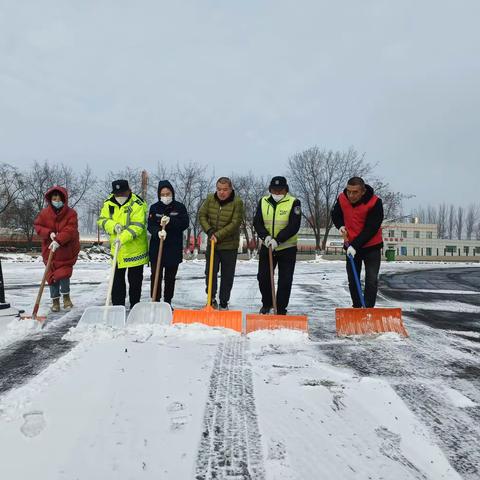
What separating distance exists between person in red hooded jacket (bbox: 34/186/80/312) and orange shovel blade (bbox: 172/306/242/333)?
212cm

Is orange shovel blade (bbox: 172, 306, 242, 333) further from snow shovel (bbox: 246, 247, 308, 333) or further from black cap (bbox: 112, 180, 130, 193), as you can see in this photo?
black cap (bbox: 112, 180, 130, 193)

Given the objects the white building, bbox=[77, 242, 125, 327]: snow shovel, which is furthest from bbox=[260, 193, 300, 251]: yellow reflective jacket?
the white building

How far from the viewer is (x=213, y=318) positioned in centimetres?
439

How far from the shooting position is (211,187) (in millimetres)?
38812

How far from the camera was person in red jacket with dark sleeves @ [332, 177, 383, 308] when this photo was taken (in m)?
4.89

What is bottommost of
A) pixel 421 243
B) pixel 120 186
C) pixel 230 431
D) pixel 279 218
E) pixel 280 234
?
pixel 421 243

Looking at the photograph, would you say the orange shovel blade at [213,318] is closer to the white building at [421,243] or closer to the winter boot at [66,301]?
the winter boot at [66,301]

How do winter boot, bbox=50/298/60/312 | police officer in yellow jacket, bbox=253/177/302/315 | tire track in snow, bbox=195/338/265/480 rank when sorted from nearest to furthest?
tire track in snow, bbox=195/338/265/480, police officer in yellow jacket, bbox=253/177/302/315, winter boot, bbox=50/298/60/312

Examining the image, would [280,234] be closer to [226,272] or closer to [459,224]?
[226,272]

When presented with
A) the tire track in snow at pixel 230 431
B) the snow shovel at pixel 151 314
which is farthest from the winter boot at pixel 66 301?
the tire track in snow at pixel 230 431

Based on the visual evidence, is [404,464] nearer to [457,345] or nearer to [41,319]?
[457,345]

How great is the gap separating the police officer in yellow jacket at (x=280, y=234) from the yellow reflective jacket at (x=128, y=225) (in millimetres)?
1449

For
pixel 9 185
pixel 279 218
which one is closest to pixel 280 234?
pixel 279 218

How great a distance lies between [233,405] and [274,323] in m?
1.82
